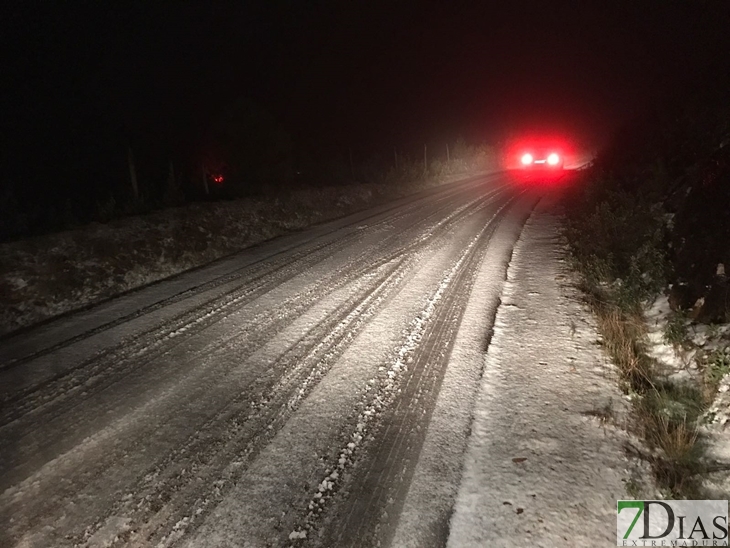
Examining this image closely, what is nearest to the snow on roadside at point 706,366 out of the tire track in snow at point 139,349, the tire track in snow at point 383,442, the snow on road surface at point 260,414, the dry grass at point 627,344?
the dry grass at point 627,344

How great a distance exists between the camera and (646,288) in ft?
19.5

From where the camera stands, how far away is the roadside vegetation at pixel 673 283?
11.2 ft

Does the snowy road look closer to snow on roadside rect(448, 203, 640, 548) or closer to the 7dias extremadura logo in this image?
snow on roadside rect(448, 203, 640, 548)

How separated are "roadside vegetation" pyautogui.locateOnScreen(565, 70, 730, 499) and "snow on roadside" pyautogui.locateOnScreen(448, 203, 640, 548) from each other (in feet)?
0.89

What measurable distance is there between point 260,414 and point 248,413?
0.38 ft

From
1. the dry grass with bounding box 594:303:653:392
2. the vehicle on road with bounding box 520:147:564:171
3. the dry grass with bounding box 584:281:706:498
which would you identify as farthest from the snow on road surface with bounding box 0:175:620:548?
the vehicle on road with bounding box 520:147:564:171

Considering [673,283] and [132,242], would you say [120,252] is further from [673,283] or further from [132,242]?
[673,283]

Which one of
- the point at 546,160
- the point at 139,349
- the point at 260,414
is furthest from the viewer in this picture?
the point at 546,160

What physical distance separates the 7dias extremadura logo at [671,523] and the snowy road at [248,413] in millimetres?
1060

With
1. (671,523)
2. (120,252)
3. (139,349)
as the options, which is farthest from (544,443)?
(120,252)

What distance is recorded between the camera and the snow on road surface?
9.23ft

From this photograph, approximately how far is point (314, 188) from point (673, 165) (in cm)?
1105

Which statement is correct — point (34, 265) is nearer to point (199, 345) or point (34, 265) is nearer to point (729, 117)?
point (199, 345)

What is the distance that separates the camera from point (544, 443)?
3.35 m
